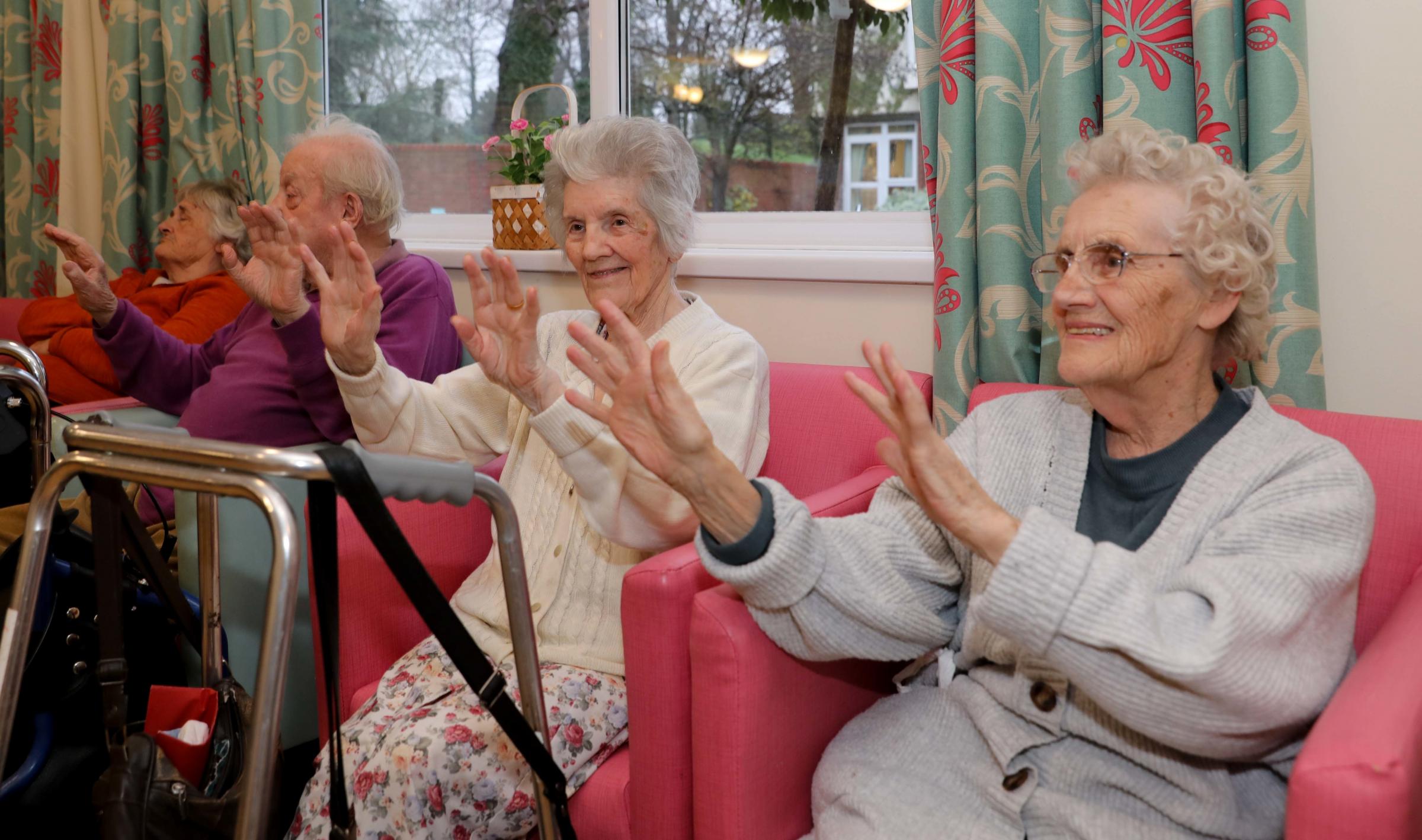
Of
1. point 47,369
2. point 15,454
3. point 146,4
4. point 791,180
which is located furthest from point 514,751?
point 146,4

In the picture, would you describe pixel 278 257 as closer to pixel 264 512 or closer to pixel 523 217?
pixel 523 217

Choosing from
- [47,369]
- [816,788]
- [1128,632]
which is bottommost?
[816,788]

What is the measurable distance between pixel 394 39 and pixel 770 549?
271 centimetres

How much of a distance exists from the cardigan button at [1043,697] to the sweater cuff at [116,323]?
1919 millimetres

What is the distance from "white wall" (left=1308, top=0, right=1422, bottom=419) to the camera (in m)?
1.54

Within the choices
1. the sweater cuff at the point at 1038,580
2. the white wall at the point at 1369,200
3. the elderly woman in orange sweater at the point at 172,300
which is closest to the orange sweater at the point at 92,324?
the elderly woman in orange sweater at the point at 172,300

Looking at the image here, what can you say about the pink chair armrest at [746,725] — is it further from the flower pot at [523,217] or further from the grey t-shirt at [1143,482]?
Result: the flower pot at [523,217]

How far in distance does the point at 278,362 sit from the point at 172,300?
0.73 metres

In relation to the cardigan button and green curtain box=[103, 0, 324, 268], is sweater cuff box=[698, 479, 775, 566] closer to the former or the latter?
the cardigan button

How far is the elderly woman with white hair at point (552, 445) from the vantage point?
135 centimetres

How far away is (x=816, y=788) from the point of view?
1269mm

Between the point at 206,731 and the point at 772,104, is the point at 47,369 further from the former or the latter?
the point at 772,104

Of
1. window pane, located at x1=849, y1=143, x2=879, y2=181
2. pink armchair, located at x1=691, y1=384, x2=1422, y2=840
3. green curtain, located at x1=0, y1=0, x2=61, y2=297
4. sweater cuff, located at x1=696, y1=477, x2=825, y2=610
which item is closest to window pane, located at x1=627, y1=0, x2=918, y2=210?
window pane, located at x1=849, y1=143, x2=879, y2=181

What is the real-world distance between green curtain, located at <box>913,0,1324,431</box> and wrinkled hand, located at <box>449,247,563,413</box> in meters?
0.69
